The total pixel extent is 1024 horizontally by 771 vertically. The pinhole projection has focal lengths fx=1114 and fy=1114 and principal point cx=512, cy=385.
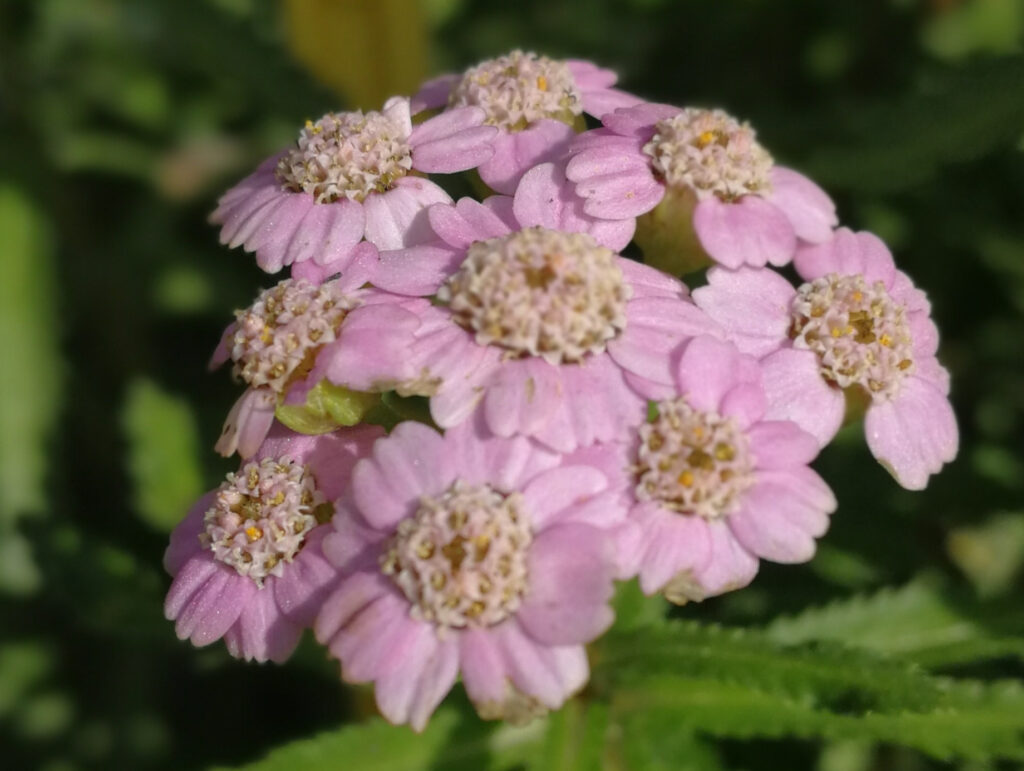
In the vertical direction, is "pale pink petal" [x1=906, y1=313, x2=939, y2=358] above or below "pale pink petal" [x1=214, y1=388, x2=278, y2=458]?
above

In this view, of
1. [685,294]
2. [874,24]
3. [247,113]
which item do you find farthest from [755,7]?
[685,294]

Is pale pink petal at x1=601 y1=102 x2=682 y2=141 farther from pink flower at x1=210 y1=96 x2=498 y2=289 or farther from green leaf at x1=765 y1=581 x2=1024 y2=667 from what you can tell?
green leaf at x1=765 y1=581 x2=1024 y2=667

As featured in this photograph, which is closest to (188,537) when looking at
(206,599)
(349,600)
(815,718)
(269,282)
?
(206,599)

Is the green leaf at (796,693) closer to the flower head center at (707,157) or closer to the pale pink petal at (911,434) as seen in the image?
the pale pink petal at (911,434)

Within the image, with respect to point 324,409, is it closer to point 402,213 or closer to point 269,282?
point 402,213

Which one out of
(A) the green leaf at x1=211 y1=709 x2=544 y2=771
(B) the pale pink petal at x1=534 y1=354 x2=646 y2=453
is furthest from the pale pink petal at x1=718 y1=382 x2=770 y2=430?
(A) the green leaf at x1=211 y1=709 x2=544 y2=771

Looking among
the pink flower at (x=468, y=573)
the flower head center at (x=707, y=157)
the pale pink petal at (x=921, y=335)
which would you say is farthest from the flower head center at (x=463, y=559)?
the pale pink petal at (x=921, y=335)

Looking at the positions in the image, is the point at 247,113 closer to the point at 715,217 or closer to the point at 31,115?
the point at 31,115
